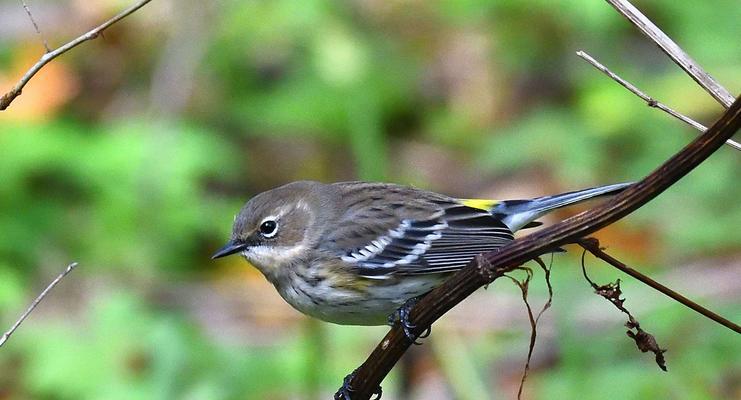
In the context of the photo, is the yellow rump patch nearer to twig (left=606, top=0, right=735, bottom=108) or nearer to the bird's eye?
the bird's eye

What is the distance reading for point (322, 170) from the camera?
8.13 metres

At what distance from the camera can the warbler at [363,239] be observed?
3.57 m

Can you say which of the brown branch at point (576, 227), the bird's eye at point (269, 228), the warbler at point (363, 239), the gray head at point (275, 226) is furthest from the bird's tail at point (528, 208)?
the brown branch at point (576, 227)

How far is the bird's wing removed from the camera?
3611mm

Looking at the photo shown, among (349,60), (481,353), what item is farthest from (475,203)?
(349,60)

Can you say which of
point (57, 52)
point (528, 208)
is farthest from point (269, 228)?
point (57, 52)

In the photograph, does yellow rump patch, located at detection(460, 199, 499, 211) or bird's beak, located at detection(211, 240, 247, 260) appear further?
yellow rump patch, located at detection(460, 199, 499, 211)

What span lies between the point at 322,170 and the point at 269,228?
425 centimetres

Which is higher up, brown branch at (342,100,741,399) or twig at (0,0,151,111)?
twig at (0,0,151,111)

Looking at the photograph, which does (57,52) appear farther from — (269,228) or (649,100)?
(269,228)

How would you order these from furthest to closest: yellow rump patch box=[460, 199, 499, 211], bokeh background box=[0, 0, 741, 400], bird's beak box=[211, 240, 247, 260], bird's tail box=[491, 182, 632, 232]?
1. bokeh background box=[0, 0, 741, 400]
2. yellow rump patch box=[460, 199, 499, 211]
3. bird's beak box=[211, 240, 247, 260]
4. bird's tail box=[491, 182, 632, 232]

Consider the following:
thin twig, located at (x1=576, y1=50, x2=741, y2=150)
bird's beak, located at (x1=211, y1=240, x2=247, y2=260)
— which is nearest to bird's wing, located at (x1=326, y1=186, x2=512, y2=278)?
bird's beak, located at (x1=211, y1=240, x2=247, y2=260)

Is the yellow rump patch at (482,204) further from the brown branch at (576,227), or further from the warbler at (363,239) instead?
the brown branch at (576,227)

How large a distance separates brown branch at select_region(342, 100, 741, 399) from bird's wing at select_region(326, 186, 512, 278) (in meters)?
1.05
